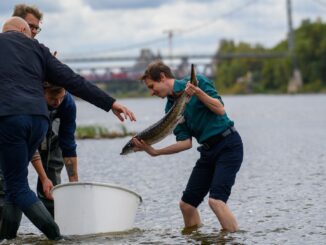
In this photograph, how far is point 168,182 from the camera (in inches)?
714

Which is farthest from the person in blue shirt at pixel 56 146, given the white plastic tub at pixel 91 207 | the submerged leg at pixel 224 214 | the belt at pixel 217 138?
the submerged leg at pixel 224 214

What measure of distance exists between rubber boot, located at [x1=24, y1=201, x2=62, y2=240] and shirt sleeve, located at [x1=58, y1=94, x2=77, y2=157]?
123 centimetres

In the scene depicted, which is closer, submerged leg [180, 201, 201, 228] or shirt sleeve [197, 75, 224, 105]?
shirt sleeve [197, 75, 224, 105]

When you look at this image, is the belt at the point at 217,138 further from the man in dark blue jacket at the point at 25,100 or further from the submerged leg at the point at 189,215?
the man in dark blue jacket at the point at 25,100

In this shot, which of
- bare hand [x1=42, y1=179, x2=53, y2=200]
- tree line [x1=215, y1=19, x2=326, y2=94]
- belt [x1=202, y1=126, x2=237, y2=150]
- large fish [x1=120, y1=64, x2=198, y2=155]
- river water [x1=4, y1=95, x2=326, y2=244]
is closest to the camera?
large fish [x1=120, y1=64, x2=198, y2=155]

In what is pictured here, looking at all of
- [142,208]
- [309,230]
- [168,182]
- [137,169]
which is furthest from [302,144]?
[309,230]

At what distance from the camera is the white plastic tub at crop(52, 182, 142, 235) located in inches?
376

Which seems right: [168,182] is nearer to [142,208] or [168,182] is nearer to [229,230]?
[142,208]

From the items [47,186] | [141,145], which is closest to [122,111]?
[141,145]

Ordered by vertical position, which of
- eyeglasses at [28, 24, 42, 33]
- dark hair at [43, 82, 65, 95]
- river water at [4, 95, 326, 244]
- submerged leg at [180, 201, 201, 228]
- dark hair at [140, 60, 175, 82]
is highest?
eyeglasses at [28, 24, 42, 33]

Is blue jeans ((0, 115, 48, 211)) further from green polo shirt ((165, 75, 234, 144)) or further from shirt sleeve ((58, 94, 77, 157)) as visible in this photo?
green polo shirt ((165, 75, 234, 144))

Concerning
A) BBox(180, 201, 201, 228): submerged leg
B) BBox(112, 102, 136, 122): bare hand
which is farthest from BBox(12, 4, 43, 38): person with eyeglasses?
BBox(180, 201, 201, 228): submerged leg

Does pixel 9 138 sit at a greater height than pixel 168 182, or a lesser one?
greater

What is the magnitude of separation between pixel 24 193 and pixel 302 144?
22019 millimetres
